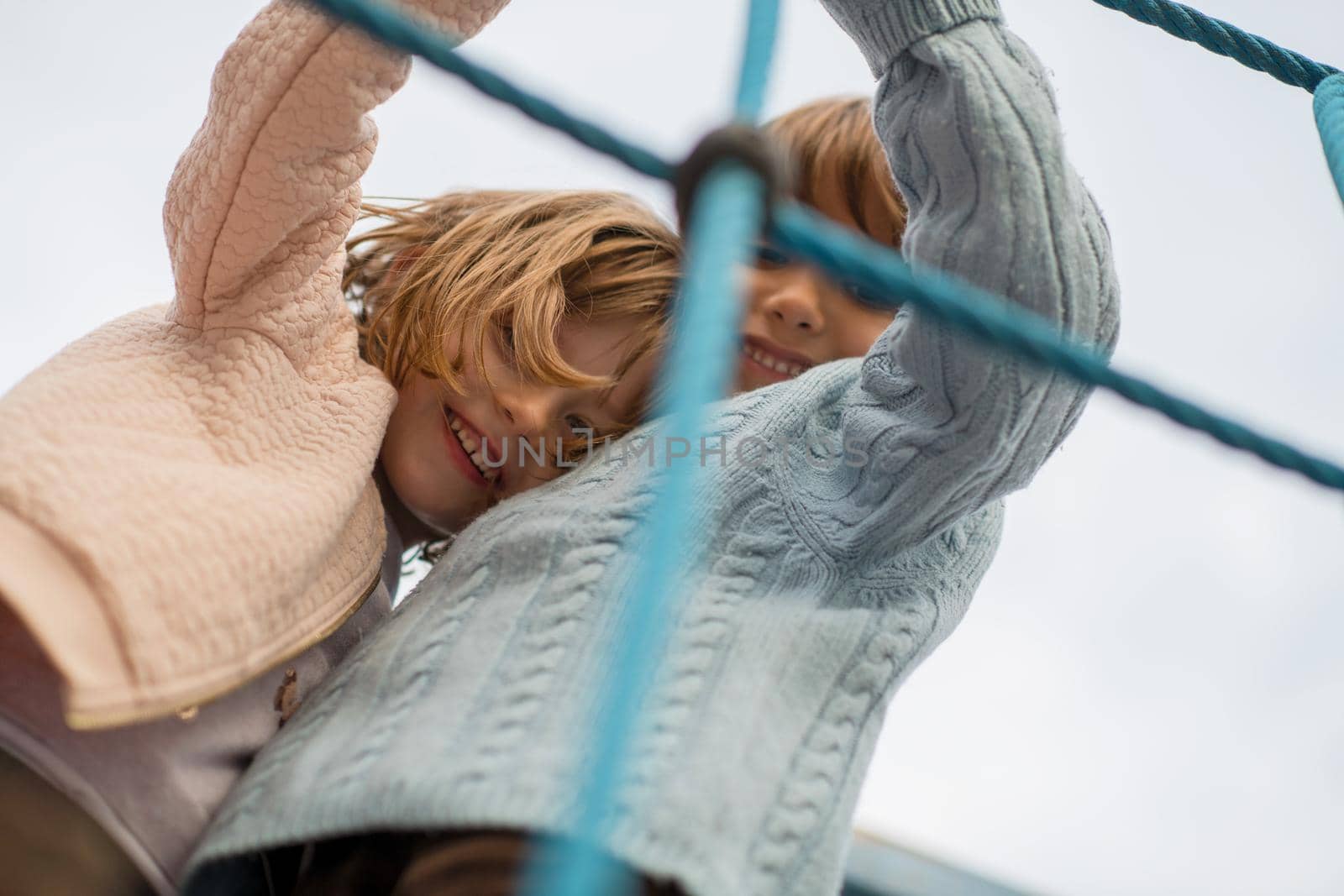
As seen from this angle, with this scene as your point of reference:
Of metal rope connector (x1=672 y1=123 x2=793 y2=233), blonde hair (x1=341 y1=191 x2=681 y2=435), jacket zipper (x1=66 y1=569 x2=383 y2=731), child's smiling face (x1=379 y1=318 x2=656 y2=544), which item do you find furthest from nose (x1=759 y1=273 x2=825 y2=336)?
metal rope connector (x1=672 y1=123 x2=793 y2=233)

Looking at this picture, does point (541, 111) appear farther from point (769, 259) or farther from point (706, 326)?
point (769, 259)

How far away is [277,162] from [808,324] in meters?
0.51

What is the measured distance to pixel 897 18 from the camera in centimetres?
55

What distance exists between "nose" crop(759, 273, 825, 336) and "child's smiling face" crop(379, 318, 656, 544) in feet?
0.85

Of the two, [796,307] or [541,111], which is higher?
[541,111]

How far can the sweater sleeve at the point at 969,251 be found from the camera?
515 mm

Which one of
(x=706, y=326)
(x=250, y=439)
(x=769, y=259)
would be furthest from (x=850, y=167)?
(x=706, y=326)

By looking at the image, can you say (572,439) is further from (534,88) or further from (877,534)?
(534,88)

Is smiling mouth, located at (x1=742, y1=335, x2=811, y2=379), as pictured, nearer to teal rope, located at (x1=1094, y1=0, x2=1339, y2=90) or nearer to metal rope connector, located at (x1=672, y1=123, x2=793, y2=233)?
teal rope, located at (x1=1094, y1=0, x2=1339, y2=90)

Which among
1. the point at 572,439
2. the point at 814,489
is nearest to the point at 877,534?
the point at 814,489

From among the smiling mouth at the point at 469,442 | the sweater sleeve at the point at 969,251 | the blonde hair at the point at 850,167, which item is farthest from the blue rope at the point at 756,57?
the blonde hair at the point at 850,167

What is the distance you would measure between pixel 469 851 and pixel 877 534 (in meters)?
0.25

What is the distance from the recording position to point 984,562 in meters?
0.67

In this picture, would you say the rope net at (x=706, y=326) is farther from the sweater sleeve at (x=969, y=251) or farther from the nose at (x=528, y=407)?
the nose at (x=528, y=407)
